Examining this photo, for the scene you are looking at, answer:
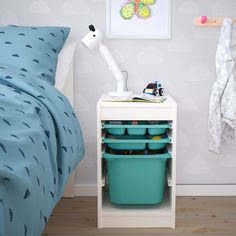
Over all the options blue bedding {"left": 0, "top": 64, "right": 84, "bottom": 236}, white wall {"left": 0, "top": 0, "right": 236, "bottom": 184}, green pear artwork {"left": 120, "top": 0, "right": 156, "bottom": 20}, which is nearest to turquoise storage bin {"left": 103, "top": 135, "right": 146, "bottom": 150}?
blue bedding {"left": 0, "top": 64, "right": 84, "bottom": 236}

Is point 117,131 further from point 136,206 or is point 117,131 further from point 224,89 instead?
point 224,89

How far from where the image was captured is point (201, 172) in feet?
8.48

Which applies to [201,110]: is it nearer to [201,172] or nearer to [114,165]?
[201,172]

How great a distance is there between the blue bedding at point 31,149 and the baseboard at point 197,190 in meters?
0.77

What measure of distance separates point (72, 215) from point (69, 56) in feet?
2.90

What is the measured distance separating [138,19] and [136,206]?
3.59 ft

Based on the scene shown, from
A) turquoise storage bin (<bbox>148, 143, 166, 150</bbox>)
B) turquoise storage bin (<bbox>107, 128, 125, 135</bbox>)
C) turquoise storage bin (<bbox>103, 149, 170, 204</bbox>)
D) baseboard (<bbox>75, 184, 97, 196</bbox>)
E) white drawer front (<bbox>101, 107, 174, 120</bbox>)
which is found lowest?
baseboard (<bbox>75, 184, 97, 196</bbox>)

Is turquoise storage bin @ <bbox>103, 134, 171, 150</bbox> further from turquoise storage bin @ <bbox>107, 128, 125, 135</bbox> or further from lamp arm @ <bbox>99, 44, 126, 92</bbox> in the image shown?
lamp arm @ <bbox>99, 44, 126, 92</bbox>

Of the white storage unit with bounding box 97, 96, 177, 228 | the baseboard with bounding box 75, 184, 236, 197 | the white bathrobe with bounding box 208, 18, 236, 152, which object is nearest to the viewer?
the white storage unit with bounding box 97, 96, 177, 228

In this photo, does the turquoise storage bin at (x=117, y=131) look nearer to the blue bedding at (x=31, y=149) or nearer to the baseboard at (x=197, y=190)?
the blue bedding at (x=31, y=149)

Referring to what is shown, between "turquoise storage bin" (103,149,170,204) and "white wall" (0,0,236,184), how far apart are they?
1.63 ft

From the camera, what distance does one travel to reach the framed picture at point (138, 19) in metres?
2.43

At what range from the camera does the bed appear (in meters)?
0.89

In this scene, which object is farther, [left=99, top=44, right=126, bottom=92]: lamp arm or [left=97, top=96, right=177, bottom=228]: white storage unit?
[left=99, top=44, right=126, bottom=92]: lamp arm
